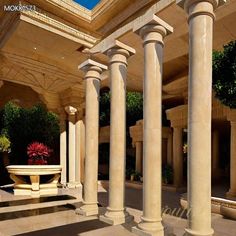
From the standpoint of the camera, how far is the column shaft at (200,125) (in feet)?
19.7

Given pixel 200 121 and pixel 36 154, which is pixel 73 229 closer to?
pixel 200 121

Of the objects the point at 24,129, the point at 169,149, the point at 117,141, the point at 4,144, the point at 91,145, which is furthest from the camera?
the point at 24,129

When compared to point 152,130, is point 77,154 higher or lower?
lower

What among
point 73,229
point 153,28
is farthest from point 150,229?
point 153,28

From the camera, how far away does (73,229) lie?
324 inches

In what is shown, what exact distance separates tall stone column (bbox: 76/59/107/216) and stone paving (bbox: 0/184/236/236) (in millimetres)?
513

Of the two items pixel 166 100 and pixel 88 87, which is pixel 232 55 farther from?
pixel 166 100

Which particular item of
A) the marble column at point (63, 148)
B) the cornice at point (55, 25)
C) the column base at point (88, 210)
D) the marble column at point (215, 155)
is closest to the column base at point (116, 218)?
the column base at point (88, 210)

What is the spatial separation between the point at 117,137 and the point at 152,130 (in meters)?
1.85

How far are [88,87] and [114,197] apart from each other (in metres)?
4.15

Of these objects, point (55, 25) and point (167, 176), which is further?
point (167, 176)

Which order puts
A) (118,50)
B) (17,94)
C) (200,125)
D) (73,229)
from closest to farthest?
(200,125)
(73,229)
(118,50)
(17,94)

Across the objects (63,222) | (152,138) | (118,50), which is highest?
(118,50)

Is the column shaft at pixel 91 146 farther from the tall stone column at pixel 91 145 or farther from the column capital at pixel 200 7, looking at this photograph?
the column capital at pixel 200 7
